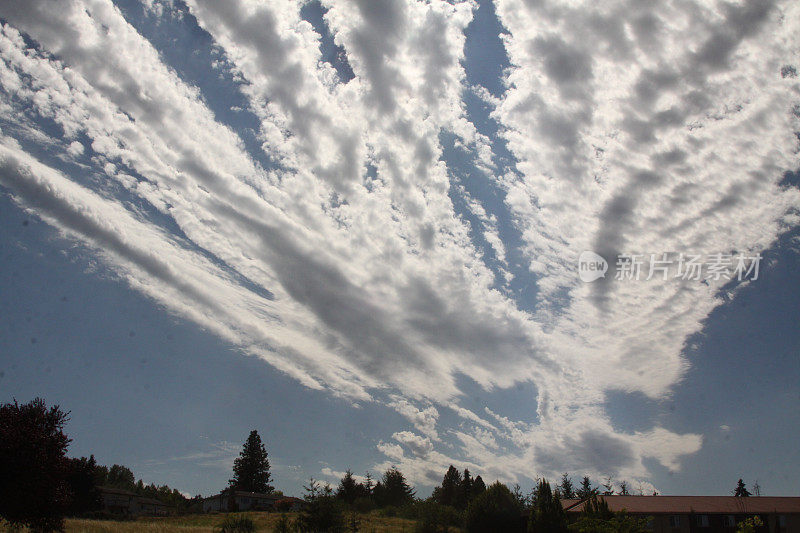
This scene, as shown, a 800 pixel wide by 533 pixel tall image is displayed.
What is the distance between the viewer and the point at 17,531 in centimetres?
2858

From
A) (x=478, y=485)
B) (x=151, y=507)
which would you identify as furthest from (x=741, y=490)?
(x=151, y=507)

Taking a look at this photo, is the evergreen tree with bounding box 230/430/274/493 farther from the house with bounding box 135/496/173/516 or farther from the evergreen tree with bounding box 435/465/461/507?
the evergreen tree with bounding box 435/465/461/507

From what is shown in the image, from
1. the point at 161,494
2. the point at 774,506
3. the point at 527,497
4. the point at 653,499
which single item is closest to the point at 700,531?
the point at 653,499

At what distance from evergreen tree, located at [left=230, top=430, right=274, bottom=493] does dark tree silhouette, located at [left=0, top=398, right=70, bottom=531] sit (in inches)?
3343

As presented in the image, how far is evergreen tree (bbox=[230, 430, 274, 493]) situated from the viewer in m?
106

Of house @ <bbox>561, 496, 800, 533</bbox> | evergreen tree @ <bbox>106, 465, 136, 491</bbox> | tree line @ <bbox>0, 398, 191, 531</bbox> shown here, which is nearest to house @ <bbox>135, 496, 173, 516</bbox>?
evergreen tree @ <bbox>106, 465, 136, 491</bbox>

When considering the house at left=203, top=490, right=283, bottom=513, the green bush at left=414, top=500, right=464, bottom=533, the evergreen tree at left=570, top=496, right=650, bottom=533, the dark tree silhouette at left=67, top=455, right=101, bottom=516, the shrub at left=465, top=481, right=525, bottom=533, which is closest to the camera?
the evergreen tree at left=570, top=496, right=650, bottom=533

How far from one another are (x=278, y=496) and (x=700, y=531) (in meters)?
75.6

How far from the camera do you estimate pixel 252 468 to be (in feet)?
354

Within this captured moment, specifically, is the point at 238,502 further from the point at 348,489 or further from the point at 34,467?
the point at 34,467

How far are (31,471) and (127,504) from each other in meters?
67.8

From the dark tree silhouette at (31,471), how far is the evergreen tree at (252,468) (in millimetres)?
84905

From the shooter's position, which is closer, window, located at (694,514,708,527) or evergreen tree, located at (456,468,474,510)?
window, located at (694,514,708,527)

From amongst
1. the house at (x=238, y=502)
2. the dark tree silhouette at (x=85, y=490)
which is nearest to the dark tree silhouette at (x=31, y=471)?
the dark tree silhouette at (x=85, y=490)
